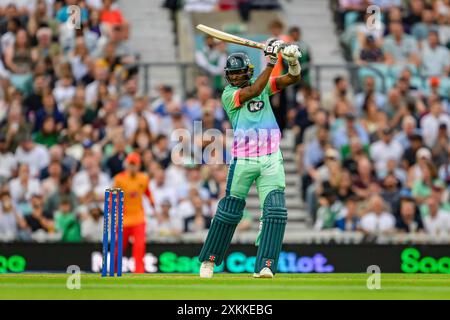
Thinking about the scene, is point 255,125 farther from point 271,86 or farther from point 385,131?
point 385,131

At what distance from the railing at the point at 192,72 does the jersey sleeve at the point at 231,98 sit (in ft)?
32.8

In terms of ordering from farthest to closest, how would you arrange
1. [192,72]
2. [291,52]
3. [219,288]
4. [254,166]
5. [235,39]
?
[192,72]
[235,39]
[254,166]
[291,52]
[219,288]

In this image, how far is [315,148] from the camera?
2316cm

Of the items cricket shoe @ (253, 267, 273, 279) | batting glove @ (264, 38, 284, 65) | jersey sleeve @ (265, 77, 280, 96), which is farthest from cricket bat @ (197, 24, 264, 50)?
cricket shoe @ (253, 267, 273, 279)

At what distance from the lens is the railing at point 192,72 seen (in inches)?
950

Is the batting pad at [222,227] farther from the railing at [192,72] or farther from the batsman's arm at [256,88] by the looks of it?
the railing at [192,72]

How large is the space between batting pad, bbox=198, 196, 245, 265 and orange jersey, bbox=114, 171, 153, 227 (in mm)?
5729

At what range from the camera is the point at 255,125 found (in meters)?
13.9

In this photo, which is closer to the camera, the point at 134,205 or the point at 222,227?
the point at 222,227

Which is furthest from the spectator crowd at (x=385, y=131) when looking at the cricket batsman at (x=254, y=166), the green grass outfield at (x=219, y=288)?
the cricket batsman at (x=254, y=166)

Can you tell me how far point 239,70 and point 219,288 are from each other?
2554 millimetres

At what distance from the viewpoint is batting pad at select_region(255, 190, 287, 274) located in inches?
541

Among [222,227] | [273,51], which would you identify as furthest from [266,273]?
[273,51]

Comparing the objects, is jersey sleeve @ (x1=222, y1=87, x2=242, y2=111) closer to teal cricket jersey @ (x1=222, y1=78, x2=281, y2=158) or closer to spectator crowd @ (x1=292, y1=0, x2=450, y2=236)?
teal cricket jersey @ (x1=222, y1=78, x2=281, y2=158)
